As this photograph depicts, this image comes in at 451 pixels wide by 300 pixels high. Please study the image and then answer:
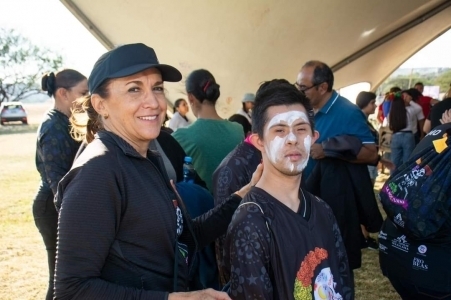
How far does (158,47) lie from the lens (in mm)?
6211

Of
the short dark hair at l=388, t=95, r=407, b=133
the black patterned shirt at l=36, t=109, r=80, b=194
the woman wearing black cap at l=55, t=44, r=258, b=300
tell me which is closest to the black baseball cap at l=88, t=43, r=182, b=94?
the woman wearing black cap at l=55, t=44, r=258, b=300

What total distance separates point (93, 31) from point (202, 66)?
170 cm

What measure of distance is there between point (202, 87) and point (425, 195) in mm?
1736

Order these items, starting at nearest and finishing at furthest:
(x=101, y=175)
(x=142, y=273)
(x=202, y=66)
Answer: (x=101, y=175) → (x=142, y=273) → (x=202, y=66)

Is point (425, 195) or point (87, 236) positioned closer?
point (87, 236)

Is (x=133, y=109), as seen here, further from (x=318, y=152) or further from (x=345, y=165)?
(x=345, y=165)

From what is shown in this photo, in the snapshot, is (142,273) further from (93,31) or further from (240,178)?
(93,31)

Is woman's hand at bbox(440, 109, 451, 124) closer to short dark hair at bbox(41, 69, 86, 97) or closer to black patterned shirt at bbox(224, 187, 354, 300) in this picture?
black patterned shirt at bbox(224, 187, 354, 300)

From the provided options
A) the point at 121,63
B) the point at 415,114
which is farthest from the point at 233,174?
the point at 415,114

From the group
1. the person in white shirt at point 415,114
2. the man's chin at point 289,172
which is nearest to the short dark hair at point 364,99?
the person in white shirt at point 415,114

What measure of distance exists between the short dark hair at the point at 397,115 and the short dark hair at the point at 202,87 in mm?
5318

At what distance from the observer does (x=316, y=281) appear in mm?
1547

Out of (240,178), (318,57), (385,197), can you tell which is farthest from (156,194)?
(318,57)

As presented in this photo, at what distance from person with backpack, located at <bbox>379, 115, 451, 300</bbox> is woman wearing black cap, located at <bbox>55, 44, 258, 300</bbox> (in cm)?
122
